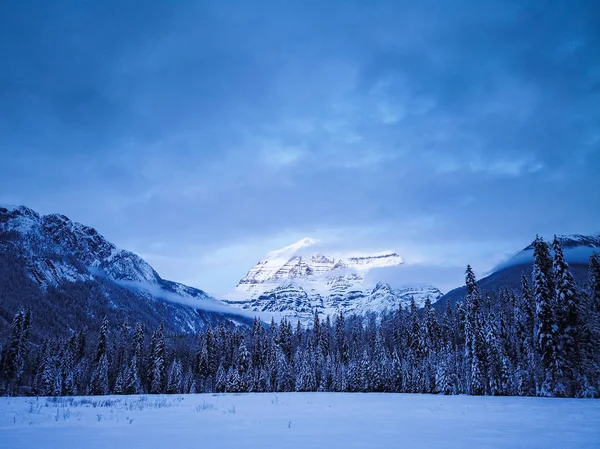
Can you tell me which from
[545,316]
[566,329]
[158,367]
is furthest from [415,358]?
[158,367]

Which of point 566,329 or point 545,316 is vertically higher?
point 545,316

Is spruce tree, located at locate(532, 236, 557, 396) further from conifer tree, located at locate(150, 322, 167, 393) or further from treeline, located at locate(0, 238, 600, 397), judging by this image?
conifer tree, located at locate(150, 322, 167, 393)

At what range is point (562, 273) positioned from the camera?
36.1m

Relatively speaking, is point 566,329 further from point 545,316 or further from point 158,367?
point 158,367

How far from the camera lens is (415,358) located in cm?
8444

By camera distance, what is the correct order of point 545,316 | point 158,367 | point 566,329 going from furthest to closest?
point 158,367 → point 545,316 → point 566,329

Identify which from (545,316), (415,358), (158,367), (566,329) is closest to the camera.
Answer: (566,329)

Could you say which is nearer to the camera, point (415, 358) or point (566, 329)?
point (566, 329)

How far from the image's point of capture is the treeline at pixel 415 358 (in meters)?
36.6

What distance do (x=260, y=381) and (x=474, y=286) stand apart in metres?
54.5

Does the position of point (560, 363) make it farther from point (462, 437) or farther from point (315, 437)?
point (315, 437)

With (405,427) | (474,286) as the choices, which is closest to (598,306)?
(474,286)

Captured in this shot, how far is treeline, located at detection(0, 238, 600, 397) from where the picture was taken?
1439 inches

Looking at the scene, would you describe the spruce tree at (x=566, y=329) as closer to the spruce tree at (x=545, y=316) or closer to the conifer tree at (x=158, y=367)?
the spruce tree at (x=545, y=316)
